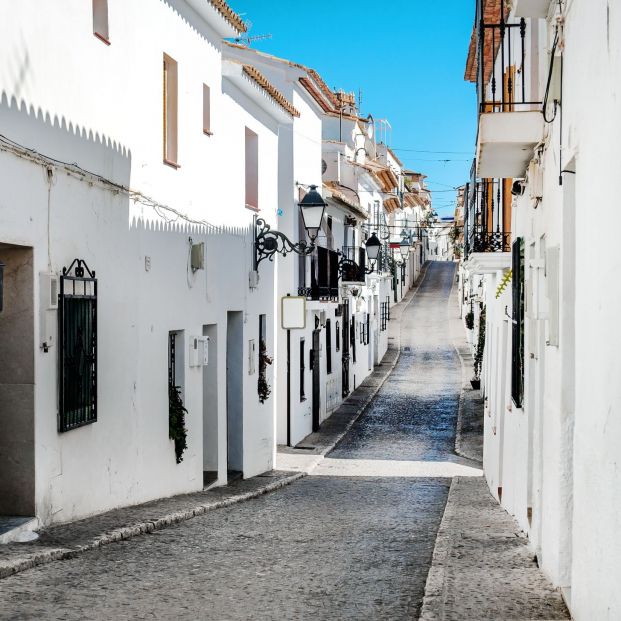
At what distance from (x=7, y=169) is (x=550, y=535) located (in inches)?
190

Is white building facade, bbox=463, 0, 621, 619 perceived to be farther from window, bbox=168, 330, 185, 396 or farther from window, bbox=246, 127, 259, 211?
window, bbox=246, 127, 259, 211

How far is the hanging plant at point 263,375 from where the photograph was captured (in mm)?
18328

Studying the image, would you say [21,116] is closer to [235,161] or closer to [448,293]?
[235,161]

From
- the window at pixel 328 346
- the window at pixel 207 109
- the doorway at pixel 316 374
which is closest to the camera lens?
the window at pixel 207 109

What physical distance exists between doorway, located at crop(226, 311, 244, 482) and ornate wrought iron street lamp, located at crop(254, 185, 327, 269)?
1.30 meters

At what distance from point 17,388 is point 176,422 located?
14.8ft

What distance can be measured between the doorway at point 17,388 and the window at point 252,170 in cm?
984

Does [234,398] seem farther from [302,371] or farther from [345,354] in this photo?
[345,354]

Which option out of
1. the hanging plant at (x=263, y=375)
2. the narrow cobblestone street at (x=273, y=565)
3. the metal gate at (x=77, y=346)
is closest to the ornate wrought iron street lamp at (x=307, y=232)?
the hanging plant at (x=263, y=375)

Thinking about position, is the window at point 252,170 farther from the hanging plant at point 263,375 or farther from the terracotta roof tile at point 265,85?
the hanging plant at point 263,375

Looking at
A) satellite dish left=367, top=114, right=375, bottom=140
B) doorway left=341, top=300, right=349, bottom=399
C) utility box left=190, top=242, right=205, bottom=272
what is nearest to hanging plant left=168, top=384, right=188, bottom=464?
utility box left=190, top=242, right=205, bottom=272

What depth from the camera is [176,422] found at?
12.8m

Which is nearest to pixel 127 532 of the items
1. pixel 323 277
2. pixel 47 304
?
pixel 47 304

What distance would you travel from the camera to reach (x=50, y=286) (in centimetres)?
858
